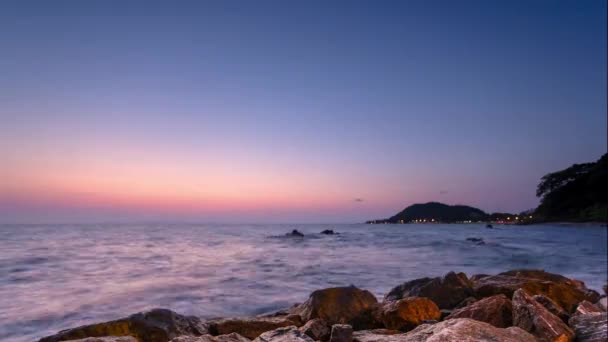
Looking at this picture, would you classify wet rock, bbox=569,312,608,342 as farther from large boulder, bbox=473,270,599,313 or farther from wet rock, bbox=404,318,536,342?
large boulder, bbox=473,270,599,313

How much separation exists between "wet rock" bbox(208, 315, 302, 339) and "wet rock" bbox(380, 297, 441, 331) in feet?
4.42

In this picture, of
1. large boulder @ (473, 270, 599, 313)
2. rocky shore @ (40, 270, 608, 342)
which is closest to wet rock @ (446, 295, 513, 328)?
rocky shore @ (40, 270, 608, 342)

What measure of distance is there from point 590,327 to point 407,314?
213 cm

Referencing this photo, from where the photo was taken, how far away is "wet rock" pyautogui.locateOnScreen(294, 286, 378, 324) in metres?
6.31

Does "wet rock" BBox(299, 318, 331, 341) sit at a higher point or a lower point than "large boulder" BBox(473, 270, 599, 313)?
lower

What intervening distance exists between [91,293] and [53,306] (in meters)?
1.60

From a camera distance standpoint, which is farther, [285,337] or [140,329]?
[140,329]

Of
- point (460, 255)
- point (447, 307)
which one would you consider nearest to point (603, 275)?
point (460, 255)

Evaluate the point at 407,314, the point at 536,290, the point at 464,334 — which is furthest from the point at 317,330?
the point at 536,290

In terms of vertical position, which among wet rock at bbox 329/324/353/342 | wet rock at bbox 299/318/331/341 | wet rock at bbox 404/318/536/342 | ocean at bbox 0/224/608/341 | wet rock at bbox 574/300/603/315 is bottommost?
ocean at bbox 0/224/608/341

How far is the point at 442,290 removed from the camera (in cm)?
746

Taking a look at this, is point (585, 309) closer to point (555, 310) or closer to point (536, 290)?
point (555, 310)

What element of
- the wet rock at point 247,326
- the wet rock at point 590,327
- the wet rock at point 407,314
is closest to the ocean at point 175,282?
the wet rock at point 247,326

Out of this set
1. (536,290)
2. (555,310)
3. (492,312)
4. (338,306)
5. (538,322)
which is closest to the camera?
(538,322)
